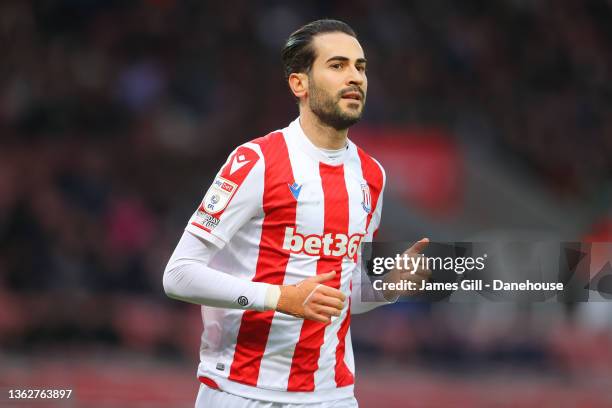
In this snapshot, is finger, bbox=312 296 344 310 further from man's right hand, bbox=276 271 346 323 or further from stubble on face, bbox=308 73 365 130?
stubble on face, bbox=308 73 365 130

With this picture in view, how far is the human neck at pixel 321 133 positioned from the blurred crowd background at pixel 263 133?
361cm

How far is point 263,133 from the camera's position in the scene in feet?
32.7

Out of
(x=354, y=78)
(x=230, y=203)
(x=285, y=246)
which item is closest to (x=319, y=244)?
(x=285, y=246)

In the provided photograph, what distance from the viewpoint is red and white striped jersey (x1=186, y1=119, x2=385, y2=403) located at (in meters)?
3.47

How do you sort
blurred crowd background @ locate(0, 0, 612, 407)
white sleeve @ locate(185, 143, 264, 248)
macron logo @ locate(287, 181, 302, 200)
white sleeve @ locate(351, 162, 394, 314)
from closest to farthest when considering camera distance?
white sleeve @ locate(185, 143, 264, 248), macron logo @ locate(287, 181, 302, 200), white sleeve @ locate(351, 162, 394, 314), blurred crowd background @ locate(0, 0, 612, 407)

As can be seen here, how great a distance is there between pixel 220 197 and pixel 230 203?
0.13ft

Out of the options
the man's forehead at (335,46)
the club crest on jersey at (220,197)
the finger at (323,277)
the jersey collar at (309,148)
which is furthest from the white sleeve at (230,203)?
the man's forehead at (335,46)

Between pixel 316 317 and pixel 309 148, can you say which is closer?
pixel 316 317

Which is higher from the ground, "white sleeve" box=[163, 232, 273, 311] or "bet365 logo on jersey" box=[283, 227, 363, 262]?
"bet365 logo on jersey" box=[283, 227, 363, 262]

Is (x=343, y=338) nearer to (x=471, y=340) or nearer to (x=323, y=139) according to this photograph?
(x=323, y=139)

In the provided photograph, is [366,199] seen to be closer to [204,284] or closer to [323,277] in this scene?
[323,277]

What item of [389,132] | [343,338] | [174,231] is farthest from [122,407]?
[389,132]

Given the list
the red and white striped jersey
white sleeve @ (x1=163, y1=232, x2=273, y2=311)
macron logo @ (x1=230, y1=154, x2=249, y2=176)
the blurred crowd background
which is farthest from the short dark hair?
the blurred crowd background

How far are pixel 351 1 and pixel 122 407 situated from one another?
6.42 meters
